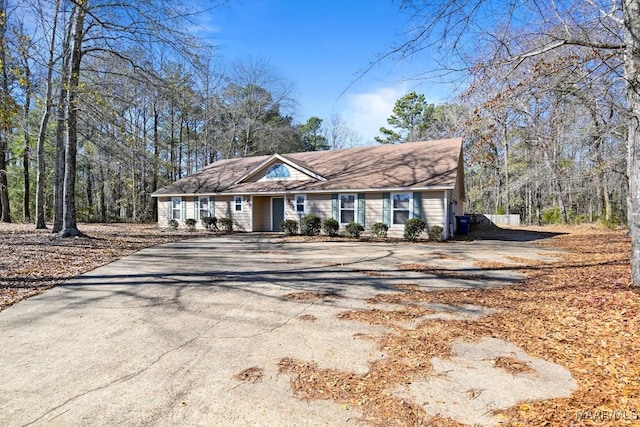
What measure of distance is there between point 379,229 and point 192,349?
11892 millimetres

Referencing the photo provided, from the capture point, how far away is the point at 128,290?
6031mm

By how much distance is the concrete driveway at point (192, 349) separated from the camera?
261 centimetres

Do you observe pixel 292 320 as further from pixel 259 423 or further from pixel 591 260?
pixel 591 260

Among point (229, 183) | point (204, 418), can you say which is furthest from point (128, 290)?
point (229, 183)

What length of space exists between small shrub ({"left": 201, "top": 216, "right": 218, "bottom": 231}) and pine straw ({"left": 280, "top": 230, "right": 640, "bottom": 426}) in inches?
568

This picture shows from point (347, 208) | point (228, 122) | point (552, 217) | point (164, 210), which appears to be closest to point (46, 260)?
point (347, 208)

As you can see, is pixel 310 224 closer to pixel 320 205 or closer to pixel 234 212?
pixel 320 205

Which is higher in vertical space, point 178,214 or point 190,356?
point 178,214

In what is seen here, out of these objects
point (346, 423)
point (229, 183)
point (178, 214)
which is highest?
point (229, 183)

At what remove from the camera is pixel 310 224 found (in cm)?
1608

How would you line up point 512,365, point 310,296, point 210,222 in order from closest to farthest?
point 512,365
point 310,296
point 210,222

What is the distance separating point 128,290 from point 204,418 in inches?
170

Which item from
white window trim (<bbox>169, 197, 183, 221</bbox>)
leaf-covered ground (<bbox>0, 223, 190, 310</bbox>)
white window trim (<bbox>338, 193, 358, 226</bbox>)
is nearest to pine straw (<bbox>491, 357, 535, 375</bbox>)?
leaf-covered ground (<bbox>0, 223, 190, 310</bbox>)

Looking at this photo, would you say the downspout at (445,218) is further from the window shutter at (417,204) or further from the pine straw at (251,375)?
the pine straw at (251,375)
